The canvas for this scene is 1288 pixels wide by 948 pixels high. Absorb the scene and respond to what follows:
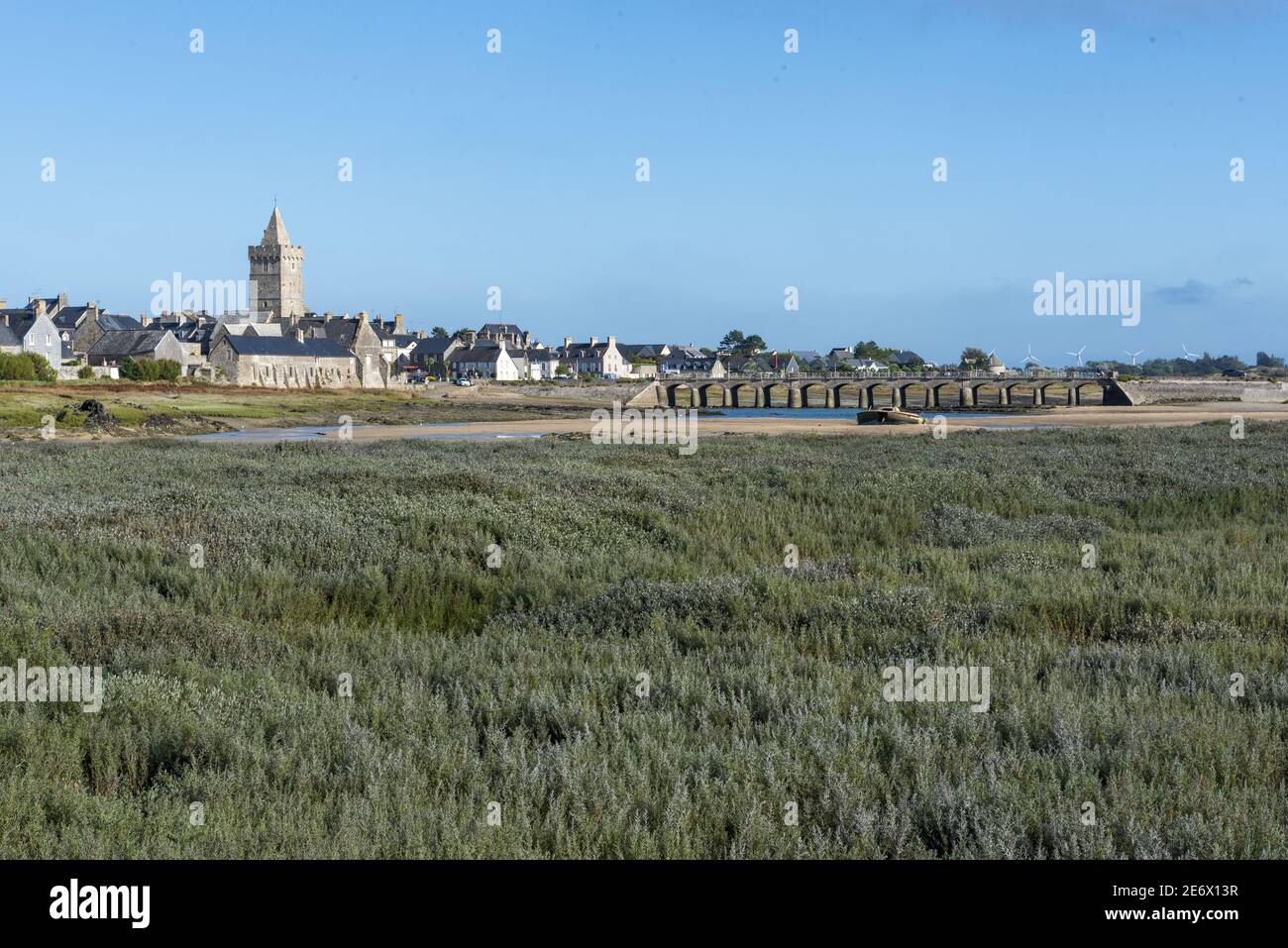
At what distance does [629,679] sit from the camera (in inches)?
293

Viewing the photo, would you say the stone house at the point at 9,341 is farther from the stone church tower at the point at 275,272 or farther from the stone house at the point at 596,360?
the stone house at the point at 596,360

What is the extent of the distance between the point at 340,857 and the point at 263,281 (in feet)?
569

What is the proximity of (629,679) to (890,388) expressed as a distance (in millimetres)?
137750

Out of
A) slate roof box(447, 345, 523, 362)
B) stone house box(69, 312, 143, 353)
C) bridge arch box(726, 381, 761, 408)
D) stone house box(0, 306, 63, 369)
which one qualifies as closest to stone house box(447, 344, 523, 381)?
slate roof box(447, 345, 523, 362)

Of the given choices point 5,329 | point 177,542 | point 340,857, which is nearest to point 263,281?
point 5,329

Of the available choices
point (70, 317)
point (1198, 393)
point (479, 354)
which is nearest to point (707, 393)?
point (479, 354)

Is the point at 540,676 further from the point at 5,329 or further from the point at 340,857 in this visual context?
the point at 5,329

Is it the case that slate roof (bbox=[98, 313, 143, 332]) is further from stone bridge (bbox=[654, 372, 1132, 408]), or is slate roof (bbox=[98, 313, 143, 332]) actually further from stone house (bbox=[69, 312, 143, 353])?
stone bridge (bbox=[654, 372, 1132, 408])

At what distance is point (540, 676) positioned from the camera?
7516 millimetres

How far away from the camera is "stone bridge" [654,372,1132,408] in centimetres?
12562

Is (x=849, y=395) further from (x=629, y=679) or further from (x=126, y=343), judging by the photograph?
(x=629, y=679)

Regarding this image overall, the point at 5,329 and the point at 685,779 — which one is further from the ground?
the point at 5,329

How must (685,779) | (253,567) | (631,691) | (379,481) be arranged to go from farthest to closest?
(379,481), (253,567), (631,691), (685,779)

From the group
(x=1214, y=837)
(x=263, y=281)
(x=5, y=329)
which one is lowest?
(x=1214, y=837)
